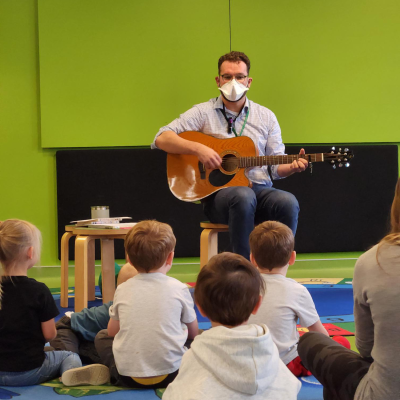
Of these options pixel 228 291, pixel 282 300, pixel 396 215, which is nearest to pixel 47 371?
pixel 282 300

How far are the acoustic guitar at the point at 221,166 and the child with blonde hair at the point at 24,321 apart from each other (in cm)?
119

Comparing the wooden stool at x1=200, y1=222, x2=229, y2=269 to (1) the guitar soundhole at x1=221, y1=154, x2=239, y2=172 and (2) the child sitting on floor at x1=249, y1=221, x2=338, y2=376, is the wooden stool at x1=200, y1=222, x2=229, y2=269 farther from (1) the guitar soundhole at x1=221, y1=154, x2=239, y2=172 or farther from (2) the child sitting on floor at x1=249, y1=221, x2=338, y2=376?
(2) the child sitting on floor at x1=249, y1=221, x2=338, y2=376

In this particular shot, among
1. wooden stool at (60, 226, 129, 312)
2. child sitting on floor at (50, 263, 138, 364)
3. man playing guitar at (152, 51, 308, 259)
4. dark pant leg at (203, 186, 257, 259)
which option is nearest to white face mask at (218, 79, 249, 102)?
man playing guitar at (152, 51, 308, 259)

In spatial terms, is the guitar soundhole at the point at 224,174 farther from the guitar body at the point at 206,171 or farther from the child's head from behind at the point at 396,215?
the child's head from behind at the point at 396,215

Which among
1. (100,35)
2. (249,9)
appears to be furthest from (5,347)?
(249,9)

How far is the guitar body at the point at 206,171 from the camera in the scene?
8.74 ft

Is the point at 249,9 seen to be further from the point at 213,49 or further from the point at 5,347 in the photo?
→ the point at 5,347

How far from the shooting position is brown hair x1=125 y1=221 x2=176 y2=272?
1550 millimetres

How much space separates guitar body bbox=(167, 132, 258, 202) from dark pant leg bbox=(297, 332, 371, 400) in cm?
138

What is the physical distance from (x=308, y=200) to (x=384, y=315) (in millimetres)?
2870

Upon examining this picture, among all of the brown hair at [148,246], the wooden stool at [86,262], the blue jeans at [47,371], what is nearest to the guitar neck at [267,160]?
the wooden stool at [86,262]

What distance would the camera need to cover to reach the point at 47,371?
161 cm

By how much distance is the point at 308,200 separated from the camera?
3916mm

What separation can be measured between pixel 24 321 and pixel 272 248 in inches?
30.0
